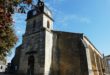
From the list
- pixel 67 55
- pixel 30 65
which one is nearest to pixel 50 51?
pixel 67 55

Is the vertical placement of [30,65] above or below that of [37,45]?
below

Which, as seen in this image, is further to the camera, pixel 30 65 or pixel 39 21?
pixel 39 21

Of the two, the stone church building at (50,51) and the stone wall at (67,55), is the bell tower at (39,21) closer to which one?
the stone church building at (50,51)

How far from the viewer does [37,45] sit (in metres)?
22.8

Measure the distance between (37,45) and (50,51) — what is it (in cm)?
207

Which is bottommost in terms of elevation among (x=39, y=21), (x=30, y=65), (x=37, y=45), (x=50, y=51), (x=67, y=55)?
(x=30, y=65)

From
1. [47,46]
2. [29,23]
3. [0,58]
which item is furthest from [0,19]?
[29,23]

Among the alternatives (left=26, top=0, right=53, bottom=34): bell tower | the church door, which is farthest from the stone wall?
the church door

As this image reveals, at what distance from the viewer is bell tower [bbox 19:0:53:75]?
70.5 ft

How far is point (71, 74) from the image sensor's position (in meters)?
21.8

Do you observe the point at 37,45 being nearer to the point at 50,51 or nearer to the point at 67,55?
the point at 50,51

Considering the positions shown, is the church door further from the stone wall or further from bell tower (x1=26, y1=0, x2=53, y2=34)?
bell tower (x1=26, y1=0, x2=53, y2=34)

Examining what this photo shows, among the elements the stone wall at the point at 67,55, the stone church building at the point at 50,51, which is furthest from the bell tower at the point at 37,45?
the stone wall at the point at 67,55

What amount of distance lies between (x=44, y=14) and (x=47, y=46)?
5225 mm
